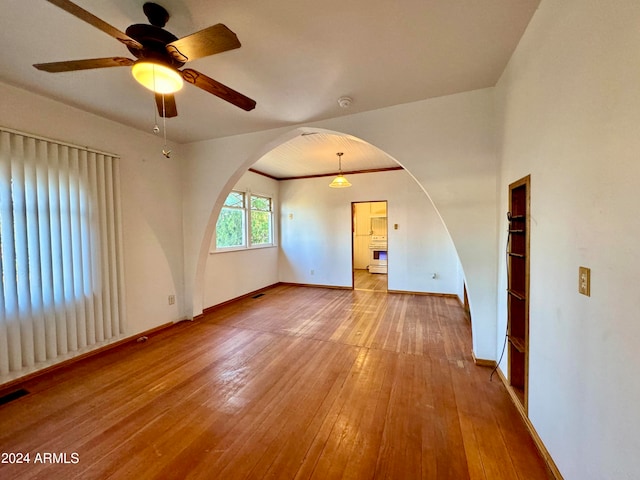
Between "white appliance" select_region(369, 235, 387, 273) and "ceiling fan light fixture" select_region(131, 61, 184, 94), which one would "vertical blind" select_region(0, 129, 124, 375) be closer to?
"ceiling fan light fixture" select_region(131, 61, 184, 94)

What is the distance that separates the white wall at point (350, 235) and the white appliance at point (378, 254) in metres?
2.56

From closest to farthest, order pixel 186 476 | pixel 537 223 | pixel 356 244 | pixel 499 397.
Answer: pixel 186 476 → pixel 537 223 → pixel 499 397 → pixel 356 244

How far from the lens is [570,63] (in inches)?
49.9

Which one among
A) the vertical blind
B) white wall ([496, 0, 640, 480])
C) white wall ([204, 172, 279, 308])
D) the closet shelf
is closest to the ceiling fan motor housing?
the vertical blind

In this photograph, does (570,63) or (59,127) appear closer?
(570,63)

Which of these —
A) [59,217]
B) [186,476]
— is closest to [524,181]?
[186,476]

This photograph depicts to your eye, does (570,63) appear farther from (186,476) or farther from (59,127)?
(59,127)

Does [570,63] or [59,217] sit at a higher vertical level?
[570,63]

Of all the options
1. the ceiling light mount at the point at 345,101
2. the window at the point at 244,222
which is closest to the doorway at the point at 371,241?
the window at the point at 244,222

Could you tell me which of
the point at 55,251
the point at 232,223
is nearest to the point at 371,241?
the point at 232,223

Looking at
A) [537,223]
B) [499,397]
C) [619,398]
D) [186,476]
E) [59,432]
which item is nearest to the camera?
[619,398]

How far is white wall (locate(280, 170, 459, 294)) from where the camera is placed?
5453mm

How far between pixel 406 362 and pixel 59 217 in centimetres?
389

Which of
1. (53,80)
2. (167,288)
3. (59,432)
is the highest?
(53,80)
